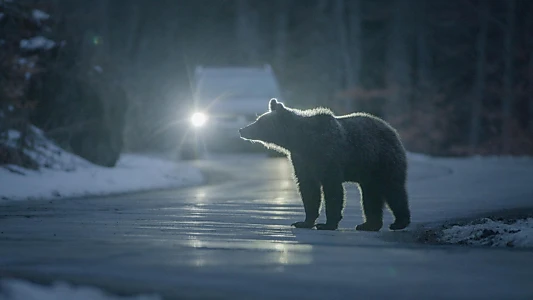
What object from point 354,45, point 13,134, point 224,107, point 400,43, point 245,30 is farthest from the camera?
point 245,30

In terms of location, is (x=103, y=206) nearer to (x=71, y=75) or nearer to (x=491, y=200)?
(x=491, y=200)

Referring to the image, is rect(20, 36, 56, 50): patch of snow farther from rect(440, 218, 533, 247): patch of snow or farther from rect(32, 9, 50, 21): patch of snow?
rect(440, 218, 533, 247): patch of snow

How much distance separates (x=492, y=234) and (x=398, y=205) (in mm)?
2052

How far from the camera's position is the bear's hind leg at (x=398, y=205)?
13648 mm

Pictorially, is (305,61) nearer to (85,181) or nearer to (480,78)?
(480,78)

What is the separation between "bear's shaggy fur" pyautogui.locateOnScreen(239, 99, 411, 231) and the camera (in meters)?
13.3

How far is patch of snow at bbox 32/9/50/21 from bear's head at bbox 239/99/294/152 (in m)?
10.3

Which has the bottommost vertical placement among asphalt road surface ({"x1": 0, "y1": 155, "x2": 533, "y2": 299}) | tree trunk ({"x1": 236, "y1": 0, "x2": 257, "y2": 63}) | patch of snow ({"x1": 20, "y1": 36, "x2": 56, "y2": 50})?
asphalt road surface ({"x1": 0, "y1": 155, "x2": 533, "y2": 299})

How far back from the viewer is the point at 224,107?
117 feet

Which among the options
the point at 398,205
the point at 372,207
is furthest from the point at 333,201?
the point at 398,205

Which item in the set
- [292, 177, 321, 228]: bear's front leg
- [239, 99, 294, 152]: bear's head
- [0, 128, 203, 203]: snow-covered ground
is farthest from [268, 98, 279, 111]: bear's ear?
[0, 128, 203, 203]: snow-covered ground

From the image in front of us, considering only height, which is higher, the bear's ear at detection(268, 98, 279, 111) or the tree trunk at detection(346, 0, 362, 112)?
the tree trunk at detection(346, 0, 362, 112)

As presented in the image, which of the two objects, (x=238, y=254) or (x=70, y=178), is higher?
(x=70, y=178)

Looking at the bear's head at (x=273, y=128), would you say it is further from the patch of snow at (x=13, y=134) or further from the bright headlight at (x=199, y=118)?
the bright headlight at (x=199, y=118)
